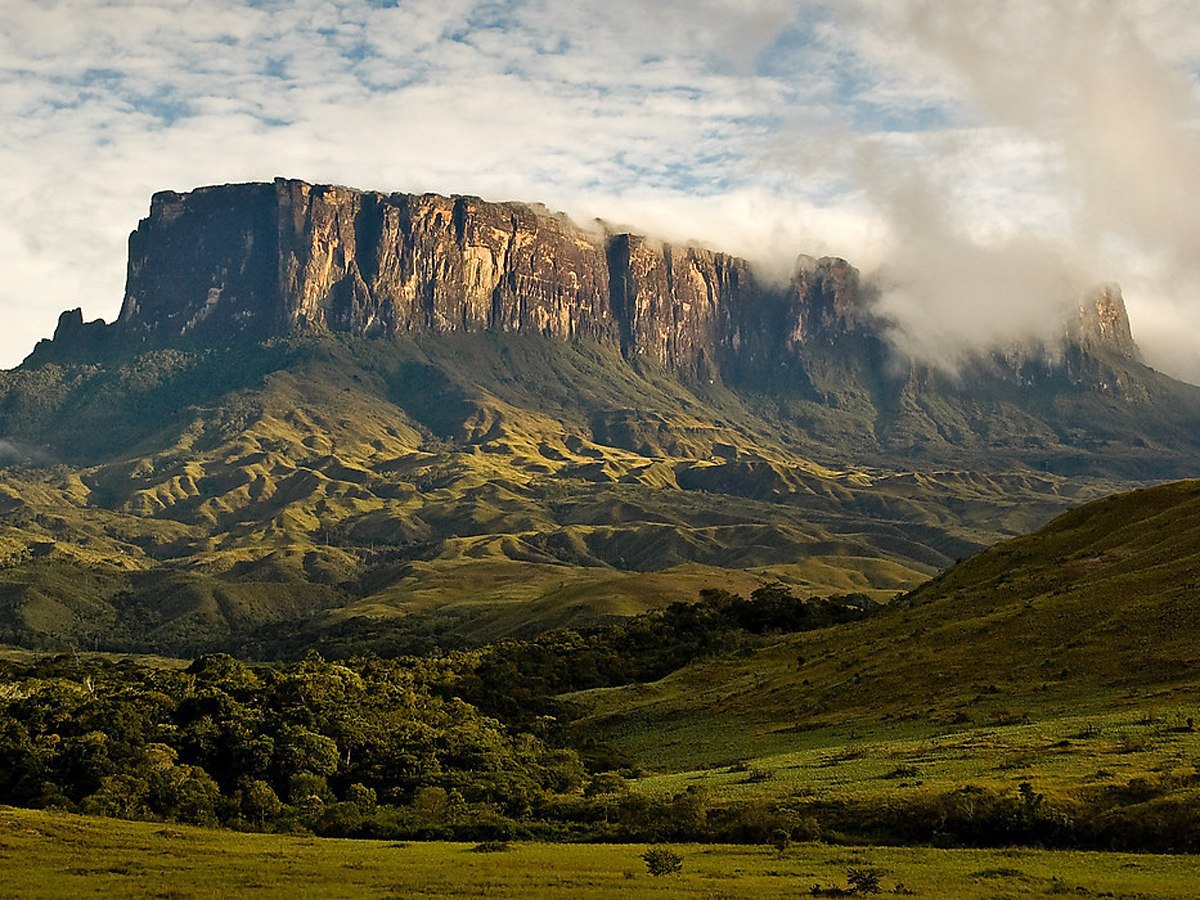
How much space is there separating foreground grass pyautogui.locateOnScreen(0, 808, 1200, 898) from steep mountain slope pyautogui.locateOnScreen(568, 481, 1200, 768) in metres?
34.3

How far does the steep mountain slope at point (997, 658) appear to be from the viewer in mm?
87938

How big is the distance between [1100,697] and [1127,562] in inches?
1666

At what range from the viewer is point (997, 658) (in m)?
100

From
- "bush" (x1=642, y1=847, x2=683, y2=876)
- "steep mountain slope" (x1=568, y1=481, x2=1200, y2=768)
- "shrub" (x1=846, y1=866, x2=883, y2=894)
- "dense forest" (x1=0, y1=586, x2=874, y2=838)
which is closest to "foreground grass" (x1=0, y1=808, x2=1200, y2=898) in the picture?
"bush" (x1=642, y1=847, x2=683, y2=876)

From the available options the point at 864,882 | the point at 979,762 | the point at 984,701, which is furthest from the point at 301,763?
the point at 984,701

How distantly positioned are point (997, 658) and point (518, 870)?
62590 mm

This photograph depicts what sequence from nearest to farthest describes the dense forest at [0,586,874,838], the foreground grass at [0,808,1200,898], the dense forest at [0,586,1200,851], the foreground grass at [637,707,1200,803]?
the foreground grass at [0,808,1200,898], the dense forest at [0,586,1200,851], the foreground grass at [637,707,1200,803], the dense forest at [0,586,874,838]

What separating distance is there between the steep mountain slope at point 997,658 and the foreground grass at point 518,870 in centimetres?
3427

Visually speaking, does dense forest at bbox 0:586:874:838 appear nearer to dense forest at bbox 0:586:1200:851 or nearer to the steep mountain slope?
dense forest at bbox 0:586:1200:851

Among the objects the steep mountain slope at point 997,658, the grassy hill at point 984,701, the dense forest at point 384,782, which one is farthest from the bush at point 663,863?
the steep mountain slope at point 997,658

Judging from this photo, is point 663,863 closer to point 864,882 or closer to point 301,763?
point 864,882

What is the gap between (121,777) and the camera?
72375mm

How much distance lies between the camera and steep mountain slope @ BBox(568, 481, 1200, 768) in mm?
87938

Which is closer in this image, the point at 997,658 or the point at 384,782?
the point at 384,782
